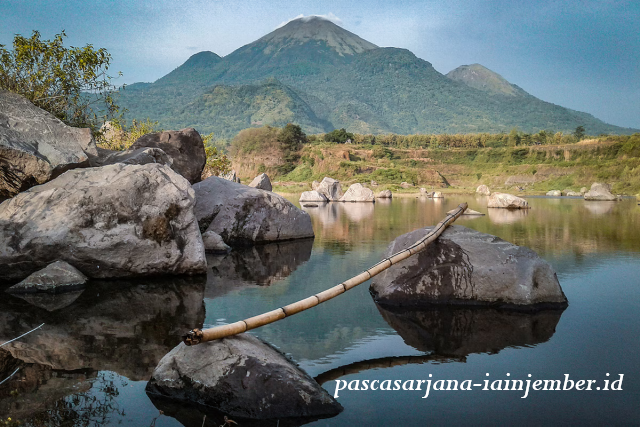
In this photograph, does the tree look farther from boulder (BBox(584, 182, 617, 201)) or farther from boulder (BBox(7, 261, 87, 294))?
boulder (BBox(584, 182, 617, 201))

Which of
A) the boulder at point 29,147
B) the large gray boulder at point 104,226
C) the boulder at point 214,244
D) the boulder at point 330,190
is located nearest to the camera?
the large gray boulder at point 104,226

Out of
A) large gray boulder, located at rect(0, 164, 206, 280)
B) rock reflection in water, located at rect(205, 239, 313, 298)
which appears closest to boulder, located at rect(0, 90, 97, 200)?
large gray boulder, located at rect(0, 164, 206, 280)

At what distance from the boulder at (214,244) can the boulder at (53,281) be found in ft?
12.4

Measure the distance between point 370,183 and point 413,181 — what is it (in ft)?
17.3

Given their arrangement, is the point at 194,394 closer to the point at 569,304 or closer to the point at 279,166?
the point at 569,304

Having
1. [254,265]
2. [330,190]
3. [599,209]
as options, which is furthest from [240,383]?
[330,190]

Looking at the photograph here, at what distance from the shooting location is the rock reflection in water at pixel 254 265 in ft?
27.6

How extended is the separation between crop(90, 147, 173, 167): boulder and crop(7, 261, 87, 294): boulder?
380 centimetres

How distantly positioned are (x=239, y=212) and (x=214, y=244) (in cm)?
139

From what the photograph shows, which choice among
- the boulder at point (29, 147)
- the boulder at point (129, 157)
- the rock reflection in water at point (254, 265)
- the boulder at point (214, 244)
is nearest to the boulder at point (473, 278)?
the rock reflection in water at point (254, 265)

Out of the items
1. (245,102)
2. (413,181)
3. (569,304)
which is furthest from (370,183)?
(245,102)

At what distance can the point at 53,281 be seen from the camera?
754 cm

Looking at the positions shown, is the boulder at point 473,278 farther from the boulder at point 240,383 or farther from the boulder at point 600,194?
the boulder at point 600,194

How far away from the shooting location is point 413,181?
58.5m
